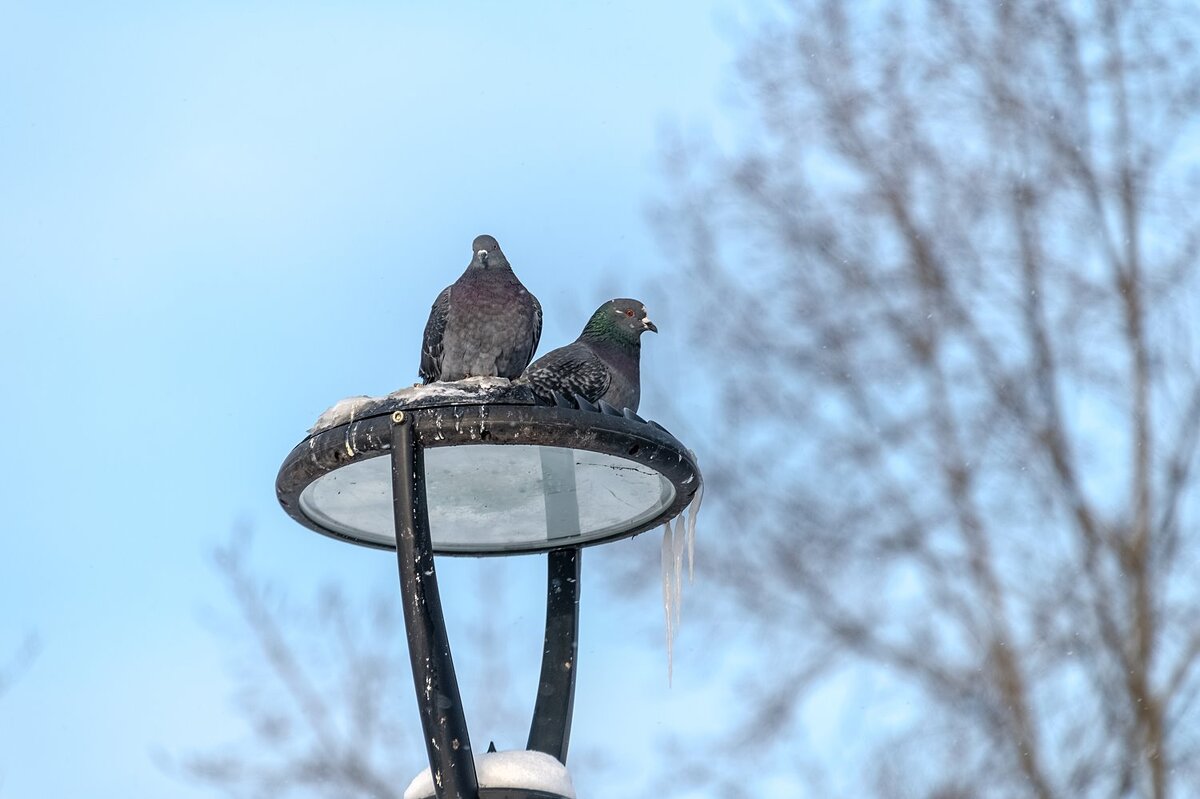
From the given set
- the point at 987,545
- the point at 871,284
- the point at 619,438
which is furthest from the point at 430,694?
the point at 871,284

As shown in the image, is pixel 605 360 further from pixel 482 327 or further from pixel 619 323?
pixel 482 327

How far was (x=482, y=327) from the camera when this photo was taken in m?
4.53

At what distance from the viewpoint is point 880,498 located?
8180 mm

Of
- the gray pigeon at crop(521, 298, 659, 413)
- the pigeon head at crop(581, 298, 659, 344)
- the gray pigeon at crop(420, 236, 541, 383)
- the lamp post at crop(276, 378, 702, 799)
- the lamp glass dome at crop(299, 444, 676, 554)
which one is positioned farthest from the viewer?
the pigeon head at crop(581, 298, 659, 344)

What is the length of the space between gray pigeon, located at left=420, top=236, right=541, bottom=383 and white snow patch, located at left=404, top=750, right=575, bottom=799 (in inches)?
66.9

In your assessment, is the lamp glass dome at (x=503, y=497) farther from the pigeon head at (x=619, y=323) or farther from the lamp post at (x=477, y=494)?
the pigeon head at (x=619, y=323)

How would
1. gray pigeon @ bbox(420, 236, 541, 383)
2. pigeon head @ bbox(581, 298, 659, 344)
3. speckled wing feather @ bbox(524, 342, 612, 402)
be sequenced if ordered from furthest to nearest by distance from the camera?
1. pigeon head @ bbox(581, 298, 659, 344)
2. gray pigeon @ bbox(420, 236, 541, 383)
3. speckled wing feather @ bbox(524, 342, 612, 402)

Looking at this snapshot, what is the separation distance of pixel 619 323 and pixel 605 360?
0.93 ft

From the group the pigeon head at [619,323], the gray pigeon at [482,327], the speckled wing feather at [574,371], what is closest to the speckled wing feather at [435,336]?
the gray pigeon at [482,327]

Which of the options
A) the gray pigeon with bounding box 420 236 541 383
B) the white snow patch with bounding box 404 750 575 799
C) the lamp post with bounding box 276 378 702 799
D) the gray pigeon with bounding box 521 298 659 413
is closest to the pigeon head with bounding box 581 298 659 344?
the gray pigeon with bounding box 521 298 659 413

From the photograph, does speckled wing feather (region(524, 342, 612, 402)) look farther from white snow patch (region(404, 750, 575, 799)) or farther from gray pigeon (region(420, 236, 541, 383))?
white snow patch (region(404, 750, 575, 799))

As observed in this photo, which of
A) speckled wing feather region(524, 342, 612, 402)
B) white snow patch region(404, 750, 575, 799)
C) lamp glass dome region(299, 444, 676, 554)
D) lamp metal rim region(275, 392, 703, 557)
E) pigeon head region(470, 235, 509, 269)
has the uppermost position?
pigeon head region(470, 235, 509, 269)

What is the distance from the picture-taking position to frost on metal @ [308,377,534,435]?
302cm

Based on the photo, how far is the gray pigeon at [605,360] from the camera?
4.24m
